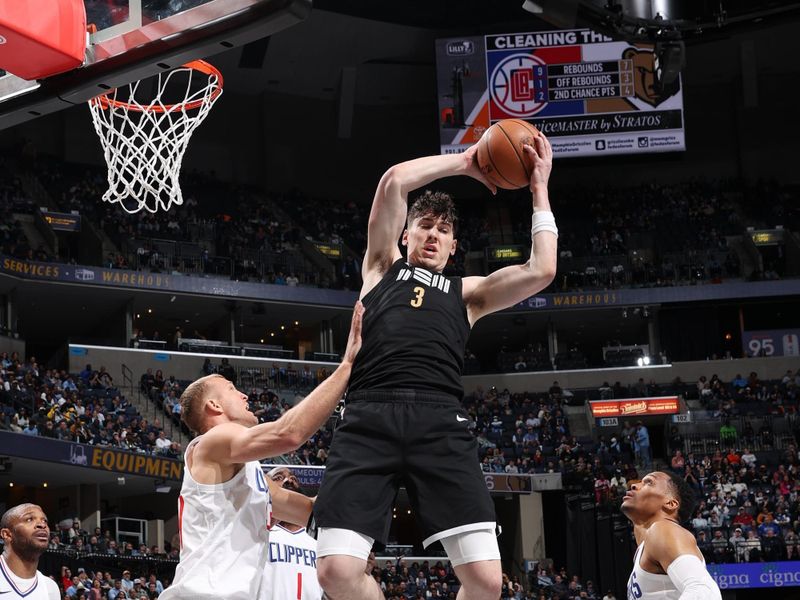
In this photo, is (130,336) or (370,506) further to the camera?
(130,336)

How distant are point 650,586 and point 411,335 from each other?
87.4 inches

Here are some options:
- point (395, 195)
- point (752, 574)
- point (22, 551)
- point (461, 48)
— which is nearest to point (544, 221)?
point (395, 195)

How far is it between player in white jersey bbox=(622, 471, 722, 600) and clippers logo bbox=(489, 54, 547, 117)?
2892 centimetres

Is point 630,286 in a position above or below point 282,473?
above

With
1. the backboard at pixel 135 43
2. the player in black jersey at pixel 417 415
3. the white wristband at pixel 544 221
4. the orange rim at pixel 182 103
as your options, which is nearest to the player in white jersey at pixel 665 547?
the player in black jersey at pixel 417 415

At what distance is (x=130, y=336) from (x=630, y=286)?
15.6m

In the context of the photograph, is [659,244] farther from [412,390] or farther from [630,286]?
[412,390]

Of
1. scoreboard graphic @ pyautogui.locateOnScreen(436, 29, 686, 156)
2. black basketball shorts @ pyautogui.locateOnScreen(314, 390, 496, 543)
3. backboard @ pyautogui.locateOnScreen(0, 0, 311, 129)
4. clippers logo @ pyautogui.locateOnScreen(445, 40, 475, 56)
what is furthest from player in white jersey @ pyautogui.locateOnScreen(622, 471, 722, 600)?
clippers logo @ pyautogui.locateOnScreen(445, 40, 475, 56)

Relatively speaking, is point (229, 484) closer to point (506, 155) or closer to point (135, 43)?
point (506, 155)

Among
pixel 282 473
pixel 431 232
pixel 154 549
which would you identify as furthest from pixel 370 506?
pixel 154 549

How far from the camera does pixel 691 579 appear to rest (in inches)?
219

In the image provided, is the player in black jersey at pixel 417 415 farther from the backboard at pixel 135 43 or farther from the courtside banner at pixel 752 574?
the courtside banner at pixel 752 574

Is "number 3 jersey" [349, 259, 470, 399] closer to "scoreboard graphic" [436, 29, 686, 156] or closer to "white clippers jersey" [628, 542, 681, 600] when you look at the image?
"white clippers jersey" [628, 542, 681, 600]

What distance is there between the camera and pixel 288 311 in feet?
119
